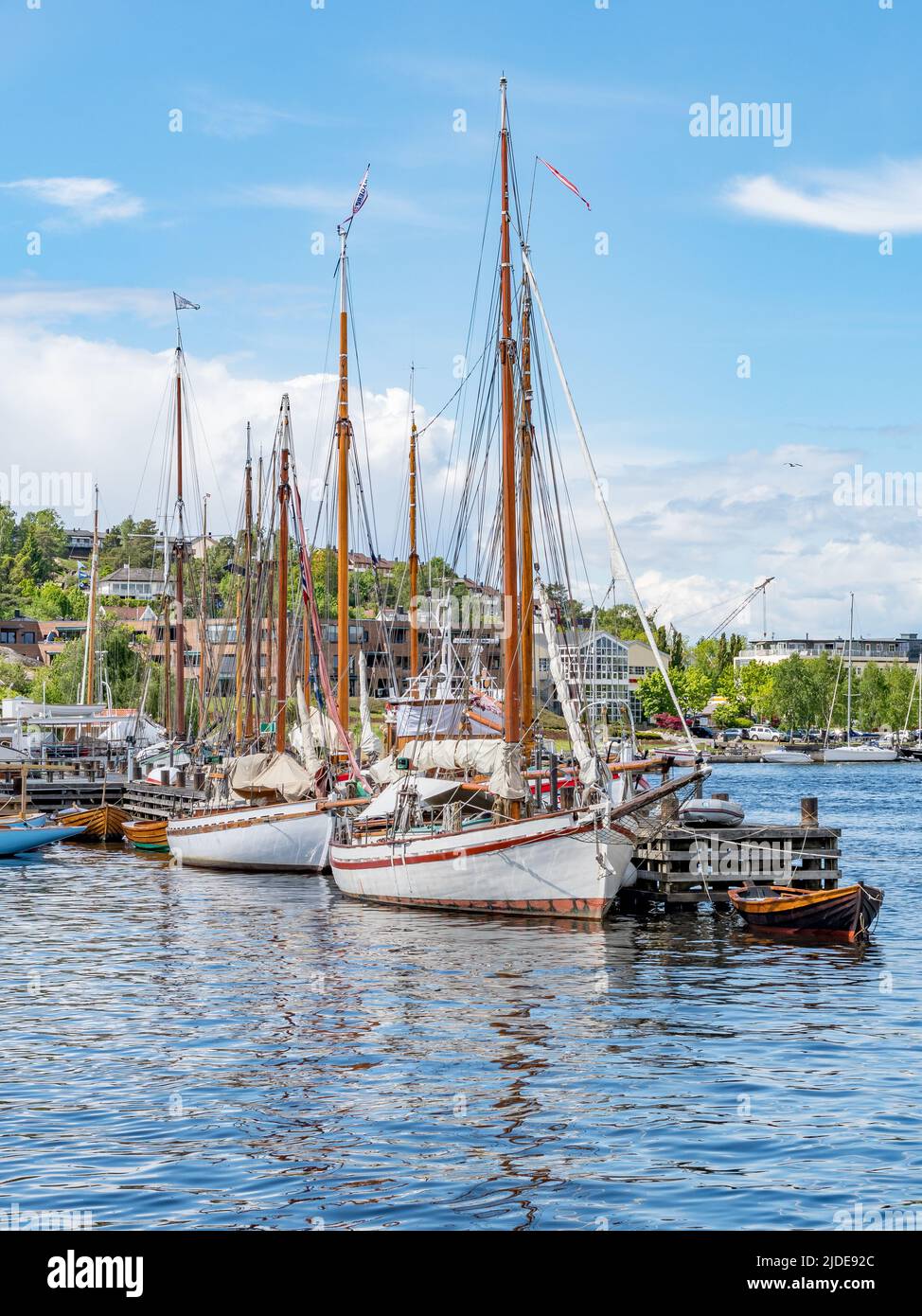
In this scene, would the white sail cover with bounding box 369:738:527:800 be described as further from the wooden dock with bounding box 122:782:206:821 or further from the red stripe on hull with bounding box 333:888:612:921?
the wooden dock with bounding box 122:782:206:821

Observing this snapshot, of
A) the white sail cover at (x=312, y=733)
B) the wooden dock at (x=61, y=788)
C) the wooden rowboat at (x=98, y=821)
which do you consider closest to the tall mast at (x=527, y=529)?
the white sail cover at (x=312, y=733)

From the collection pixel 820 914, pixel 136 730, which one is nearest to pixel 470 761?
pixel 820 914

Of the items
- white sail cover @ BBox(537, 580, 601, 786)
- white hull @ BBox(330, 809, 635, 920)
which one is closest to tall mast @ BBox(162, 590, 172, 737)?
white hull @ BBox(330, 809, 635, 920)

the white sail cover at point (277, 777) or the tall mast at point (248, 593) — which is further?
the tall mast at point (248, 593)

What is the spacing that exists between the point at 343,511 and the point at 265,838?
14529 mm

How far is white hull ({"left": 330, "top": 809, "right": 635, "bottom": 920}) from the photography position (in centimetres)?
4194

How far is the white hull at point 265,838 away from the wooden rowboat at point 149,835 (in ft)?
30.8

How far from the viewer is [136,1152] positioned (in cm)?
1997

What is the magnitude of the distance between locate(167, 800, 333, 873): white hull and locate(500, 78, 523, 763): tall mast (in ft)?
47.0


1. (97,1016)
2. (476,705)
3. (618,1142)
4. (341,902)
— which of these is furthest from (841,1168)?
(476,705)

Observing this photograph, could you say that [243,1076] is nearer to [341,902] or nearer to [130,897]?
[341,902]

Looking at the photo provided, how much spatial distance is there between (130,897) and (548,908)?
1690 centimetres

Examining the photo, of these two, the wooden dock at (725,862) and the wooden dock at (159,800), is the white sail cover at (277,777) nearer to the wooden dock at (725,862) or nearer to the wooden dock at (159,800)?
the wooden dock at (159,800)

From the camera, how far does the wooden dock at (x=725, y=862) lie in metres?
46.1
